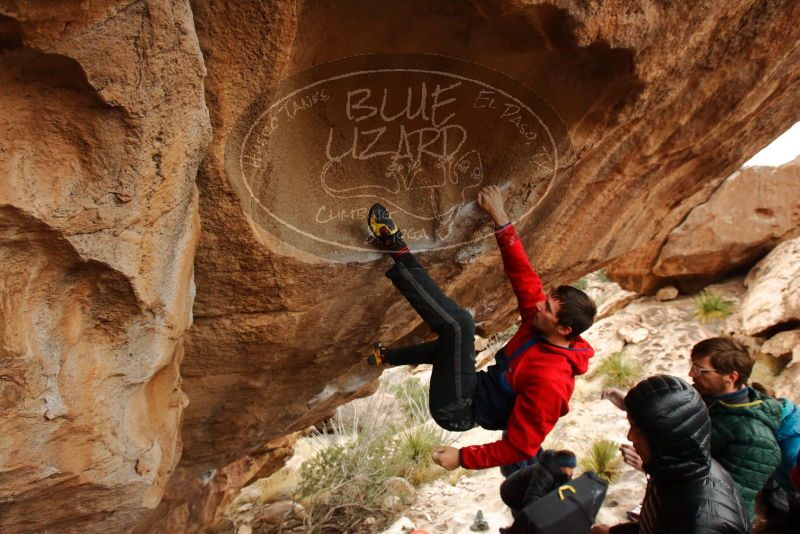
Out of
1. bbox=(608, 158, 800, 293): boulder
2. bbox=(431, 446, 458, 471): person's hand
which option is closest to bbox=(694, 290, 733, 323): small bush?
bbox=(608, 158, 800, 293): boulder

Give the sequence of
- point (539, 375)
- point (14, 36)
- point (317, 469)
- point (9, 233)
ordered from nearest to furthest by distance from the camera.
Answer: point (14, 36)
point (9, 233)
point (539, 375)
point (317, 469)

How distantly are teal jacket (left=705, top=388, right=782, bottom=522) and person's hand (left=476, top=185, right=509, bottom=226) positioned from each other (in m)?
1.22

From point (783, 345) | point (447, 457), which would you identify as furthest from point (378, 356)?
point (783, 345)

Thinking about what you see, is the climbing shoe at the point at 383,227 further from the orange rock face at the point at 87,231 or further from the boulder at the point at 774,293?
the boulder at the point at 774,293

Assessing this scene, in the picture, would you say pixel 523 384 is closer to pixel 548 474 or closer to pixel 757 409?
pixel 548 474

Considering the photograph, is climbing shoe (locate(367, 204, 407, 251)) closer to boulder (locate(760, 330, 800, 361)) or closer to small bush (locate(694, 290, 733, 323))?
boulder (locate(760, 330, 800, 361))

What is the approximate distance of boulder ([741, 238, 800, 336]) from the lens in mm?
6484

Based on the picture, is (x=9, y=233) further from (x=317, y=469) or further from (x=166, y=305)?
(x=317, y=469)

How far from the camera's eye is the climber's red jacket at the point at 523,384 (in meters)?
2.29

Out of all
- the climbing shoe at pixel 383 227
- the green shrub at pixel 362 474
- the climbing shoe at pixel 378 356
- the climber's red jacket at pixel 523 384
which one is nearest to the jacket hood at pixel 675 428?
the climber's red jacket at pixel 523 384

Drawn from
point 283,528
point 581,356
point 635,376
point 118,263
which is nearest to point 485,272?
point 581,356

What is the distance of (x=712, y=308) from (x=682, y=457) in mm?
6835

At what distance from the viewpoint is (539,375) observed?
2.33m

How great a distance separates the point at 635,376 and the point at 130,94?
6.99m
